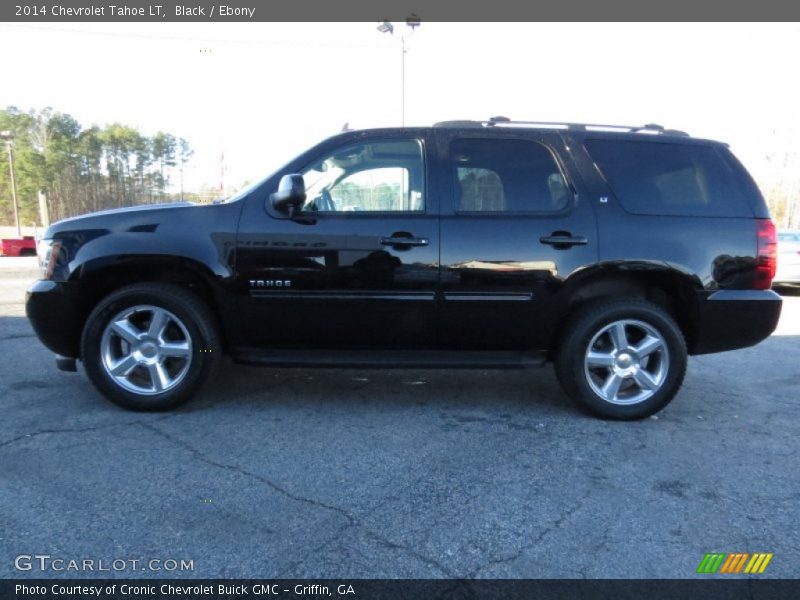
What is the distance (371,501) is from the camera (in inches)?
99.2

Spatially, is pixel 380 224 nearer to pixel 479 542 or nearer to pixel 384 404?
pixel 384 404

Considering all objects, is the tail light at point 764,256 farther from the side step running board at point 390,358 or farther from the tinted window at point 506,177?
the side step running board at point 390,358

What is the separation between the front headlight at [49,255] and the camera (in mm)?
3484

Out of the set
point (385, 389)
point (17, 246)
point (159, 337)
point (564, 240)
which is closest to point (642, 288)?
point (564, 240)

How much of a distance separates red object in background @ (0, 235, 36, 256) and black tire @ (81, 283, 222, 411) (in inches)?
753

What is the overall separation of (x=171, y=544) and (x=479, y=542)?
124 cm

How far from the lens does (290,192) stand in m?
3.28

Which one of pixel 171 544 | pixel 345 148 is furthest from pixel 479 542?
pixel 345 148

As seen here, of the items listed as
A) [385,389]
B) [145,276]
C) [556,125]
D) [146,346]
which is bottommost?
[385,389]

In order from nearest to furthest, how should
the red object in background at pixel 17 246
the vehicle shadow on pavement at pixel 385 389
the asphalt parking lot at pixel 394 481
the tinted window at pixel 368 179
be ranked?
1. the asphalt parking lot at pixel 394 481
2. the tinted window at pixel 368 179
3. the vehicle shadow on pavement at pixel 385 389
4. the red object in background at pixel 17 246
